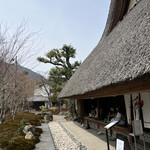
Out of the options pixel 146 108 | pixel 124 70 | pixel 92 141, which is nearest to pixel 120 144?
pixel 124 70

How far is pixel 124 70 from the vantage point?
226cm

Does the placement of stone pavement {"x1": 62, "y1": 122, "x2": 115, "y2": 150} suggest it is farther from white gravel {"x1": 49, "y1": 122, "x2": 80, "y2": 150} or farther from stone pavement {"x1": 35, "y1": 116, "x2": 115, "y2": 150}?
white gravel {"x1": 49, "y1": 122, "x2": 80, "y2": 150}

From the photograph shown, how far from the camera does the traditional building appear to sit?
2152mm

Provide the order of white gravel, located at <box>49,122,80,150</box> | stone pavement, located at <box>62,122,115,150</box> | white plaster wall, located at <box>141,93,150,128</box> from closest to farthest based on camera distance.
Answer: white plaster wall, located at <box>141,93,150,128</box> < stone pavement, located at <box>62,122,115,150</box> < white gravel, located at <box>49,122,80,150</box>

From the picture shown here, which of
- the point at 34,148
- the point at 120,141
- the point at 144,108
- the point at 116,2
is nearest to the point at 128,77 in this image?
the point at 120,141

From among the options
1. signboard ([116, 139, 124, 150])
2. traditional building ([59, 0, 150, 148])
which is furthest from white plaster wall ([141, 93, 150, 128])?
signboard ([116, 139, 124, 150])

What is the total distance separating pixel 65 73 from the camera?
14.1 meters

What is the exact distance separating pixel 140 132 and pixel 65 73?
11476 millimetres

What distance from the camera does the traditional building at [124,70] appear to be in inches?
84.7

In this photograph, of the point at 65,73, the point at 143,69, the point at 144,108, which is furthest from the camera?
the point at 65,73

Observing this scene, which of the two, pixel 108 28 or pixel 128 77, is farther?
pixel 108 28

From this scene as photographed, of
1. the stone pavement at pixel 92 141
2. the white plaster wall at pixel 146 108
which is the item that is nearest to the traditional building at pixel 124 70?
the white plaster wall at pixel 146 108

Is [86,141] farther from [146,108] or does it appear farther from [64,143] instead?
[146,108]

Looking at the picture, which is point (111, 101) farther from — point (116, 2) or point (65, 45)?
point (65, 45)
